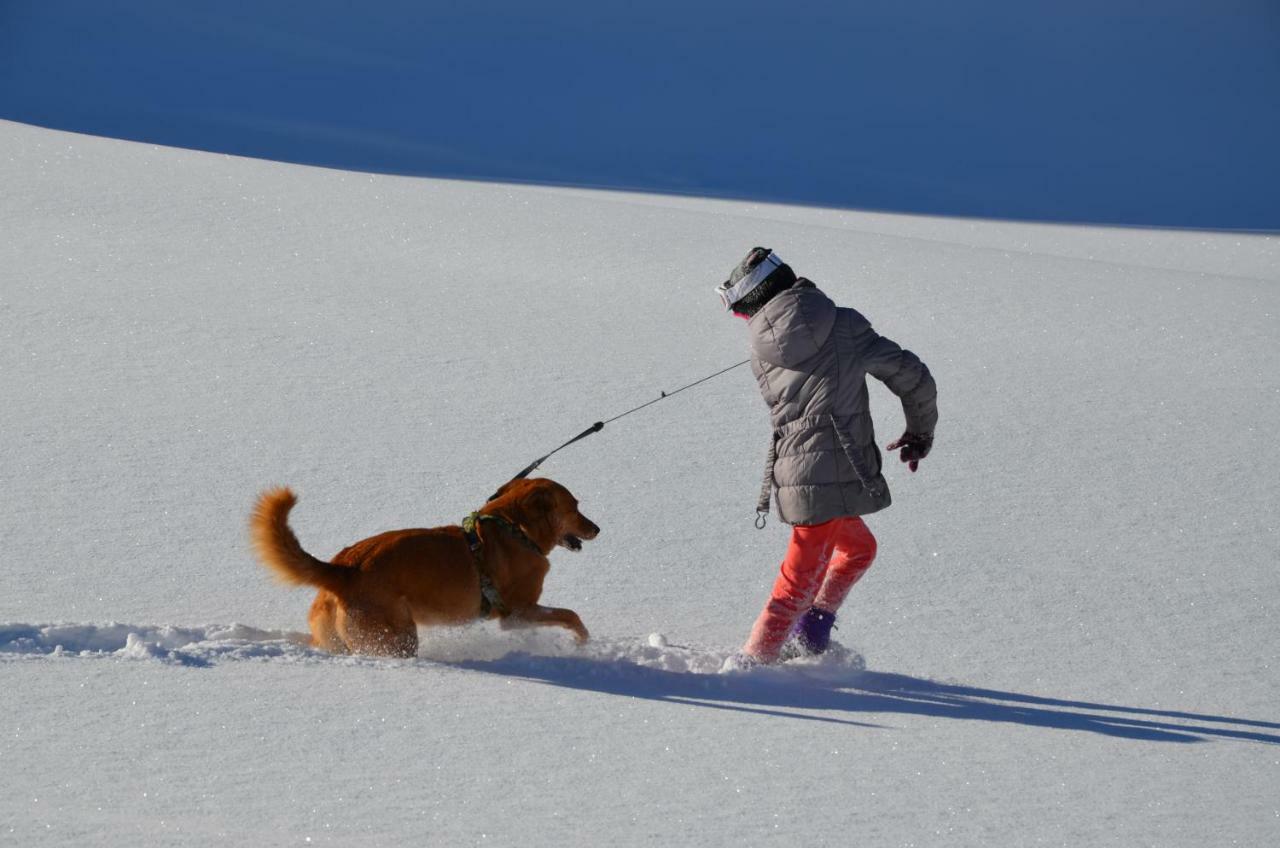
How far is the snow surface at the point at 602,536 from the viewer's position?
2.84m

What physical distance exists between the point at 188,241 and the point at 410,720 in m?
6.08

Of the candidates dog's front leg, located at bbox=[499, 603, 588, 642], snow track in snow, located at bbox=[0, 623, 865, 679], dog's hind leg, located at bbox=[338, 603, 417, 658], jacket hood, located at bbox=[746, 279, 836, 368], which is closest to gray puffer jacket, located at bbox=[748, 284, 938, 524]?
jacket hood, located at bbox=[746, 279, 836, 368]

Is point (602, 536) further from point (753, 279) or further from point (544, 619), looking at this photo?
point (753, 279)

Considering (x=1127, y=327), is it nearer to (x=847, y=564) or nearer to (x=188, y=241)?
(x=847, y=564)

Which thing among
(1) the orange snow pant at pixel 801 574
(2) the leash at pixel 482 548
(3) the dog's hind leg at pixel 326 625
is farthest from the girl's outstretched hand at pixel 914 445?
(3) the dog's hind leg at pixel 326 625

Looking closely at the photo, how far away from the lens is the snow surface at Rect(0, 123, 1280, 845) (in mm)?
2842

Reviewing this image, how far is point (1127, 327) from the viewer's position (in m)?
7.63

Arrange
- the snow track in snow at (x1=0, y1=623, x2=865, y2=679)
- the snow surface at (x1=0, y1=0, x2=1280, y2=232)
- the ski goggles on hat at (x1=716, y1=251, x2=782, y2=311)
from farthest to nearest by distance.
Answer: the snow surface at (x1=0, y1=0, x2=1280, y2=232) → the ski goggles on hat at (x1=716, y1=251, x2=782, y2=311) → the snow track in snow at (x1=0, y1=623, x2=865, y2=679)

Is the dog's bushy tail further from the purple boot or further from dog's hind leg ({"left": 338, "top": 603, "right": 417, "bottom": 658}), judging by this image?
the purple boot

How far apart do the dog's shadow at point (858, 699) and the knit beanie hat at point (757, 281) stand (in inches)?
44.4

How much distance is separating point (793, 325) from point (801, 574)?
0.76 metres

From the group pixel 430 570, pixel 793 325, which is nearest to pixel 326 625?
pixel 430 570

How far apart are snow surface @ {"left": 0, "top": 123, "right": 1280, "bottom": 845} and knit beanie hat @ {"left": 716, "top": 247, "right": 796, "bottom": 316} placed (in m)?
1.09

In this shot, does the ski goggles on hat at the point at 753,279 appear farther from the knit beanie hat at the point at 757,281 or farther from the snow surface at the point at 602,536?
the snow surface at the point at 602,536
